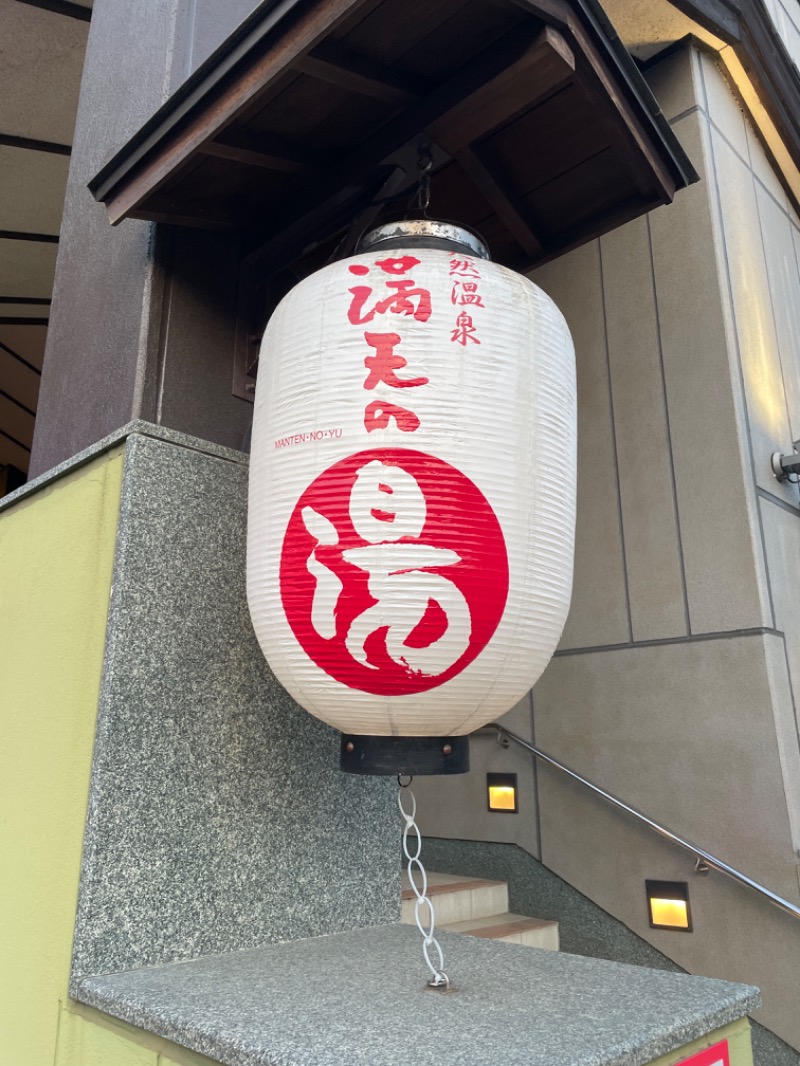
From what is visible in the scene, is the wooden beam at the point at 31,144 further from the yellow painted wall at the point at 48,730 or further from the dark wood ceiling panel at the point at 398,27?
the dark wood ceiling panel at the point at 398,27

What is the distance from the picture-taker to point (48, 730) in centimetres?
205

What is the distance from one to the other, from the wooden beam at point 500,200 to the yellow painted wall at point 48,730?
1188 mm

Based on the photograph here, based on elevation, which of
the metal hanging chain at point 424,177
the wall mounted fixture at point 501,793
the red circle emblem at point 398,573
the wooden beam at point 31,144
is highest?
the wooden beam at point 31,144

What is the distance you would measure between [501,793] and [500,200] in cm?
353

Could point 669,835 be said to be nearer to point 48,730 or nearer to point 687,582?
point 687,582

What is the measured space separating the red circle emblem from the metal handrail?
8.82 ft

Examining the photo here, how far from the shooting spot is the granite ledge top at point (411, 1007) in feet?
4.18

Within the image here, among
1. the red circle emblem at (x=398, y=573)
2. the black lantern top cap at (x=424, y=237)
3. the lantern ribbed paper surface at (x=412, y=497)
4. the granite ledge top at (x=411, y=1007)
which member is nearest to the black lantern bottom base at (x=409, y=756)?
the lantern ribbed paper surface at (x=412, y=497)

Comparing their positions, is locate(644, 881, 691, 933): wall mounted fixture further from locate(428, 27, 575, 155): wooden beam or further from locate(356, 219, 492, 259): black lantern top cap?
locate(428, 27, 575, 155): wooden beam

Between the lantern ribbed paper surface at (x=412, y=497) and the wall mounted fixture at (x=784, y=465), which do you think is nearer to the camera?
the lantern ribbed paper surface at (x=412, y=497)

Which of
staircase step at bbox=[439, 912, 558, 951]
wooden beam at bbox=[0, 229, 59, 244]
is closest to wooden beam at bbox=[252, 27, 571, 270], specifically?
staircase step at bbox=[439, 912, 558, 951]

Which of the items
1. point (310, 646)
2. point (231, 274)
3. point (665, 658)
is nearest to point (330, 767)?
point (310, 646)

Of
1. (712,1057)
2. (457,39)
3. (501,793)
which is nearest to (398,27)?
(457,39)

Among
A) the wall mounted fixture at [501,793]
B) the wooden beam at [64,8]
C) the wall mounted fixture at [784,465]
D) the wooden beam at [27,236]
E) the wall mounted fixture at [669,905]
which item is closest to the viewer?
the wall mounted fixture at [669,905]
